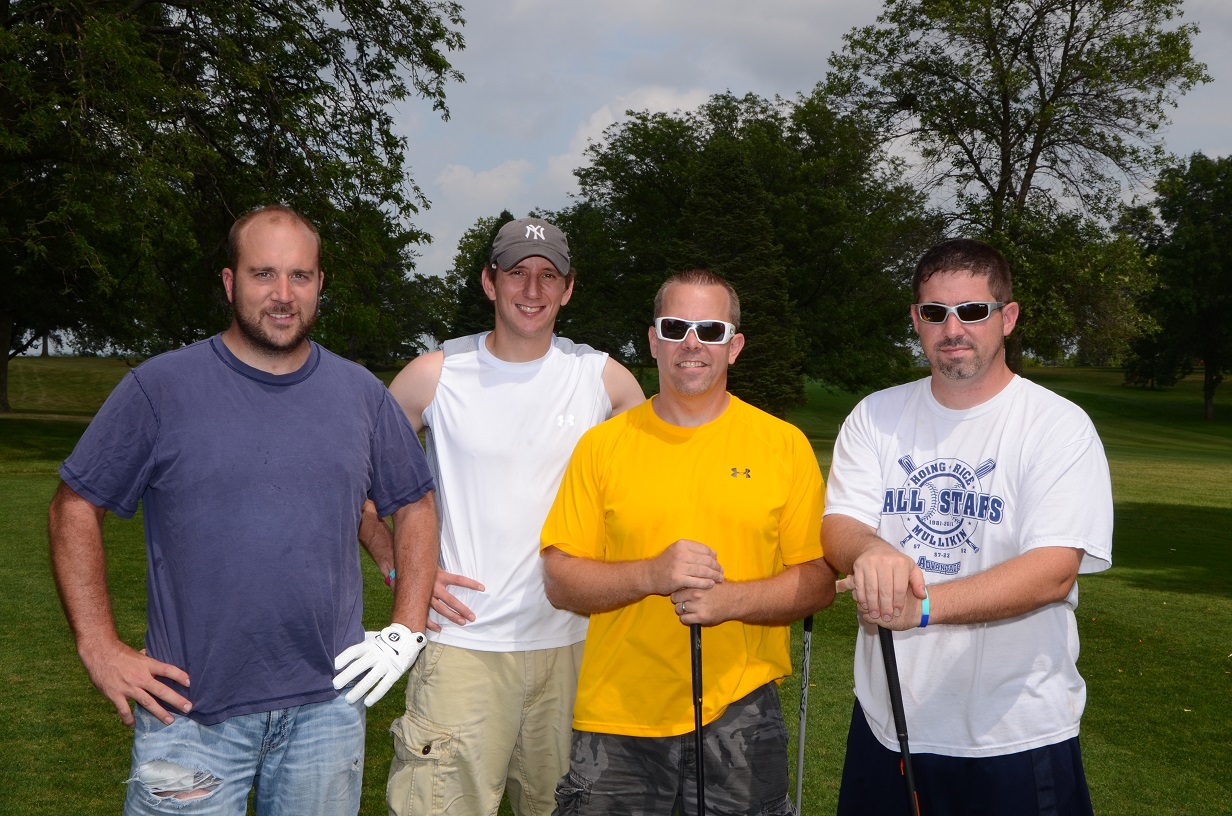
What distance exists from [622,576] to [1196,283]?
233 ft

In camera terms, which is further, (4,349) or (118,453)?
(4,349)

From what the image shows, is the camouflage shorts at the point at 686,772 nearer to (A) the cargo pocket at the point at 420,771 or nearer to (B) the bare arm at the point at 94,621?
(A) the cargo pocket at the point at 420,771

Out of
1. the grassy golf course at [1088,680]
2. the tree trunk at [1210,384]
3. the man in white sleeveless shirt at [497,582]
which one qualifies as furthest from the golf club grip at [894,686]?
the tree trunk at [1210,384]

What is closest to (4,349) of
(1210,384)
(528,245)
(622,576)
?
(528,245)

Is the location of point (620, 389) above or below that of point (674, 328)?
below

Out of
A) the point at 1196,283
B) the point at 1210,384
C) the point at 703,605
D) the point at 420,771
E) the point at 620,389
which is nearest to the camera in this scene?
the point at 703,605

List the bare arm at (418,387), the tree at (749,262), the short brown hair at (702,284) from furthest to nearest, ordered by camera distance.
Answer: the tree at (749,262) < the bare arm at (418,387) < the short brown hair at (702,284)

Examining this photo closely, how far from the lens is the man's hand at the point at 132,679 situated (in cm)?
280

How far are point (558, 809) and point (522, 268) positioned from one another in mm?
1928

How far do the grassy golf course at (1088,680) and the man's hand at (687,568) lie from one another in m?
2.96

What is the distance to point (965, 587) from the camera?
2807 millimetres

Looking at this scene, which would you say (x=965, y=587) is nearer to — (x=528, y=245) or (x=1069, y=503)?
(x=1069, y=503)

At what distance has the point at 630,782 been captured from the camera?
318 cm

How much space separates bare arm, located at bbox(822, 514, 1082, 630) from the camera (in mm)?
2756
